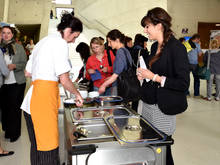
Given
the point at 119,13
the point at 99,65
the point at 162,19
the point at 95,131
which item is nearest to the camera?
the point at 95,131

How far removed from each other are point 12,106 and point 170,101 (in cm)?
240

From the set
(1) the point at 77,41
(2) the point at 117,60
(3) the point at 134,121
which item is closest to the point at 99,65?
(2) the point at 117,60

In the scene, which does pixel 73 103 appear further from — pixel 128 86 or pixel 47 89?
pixel 128 86

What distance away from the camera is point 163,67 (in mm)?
1467

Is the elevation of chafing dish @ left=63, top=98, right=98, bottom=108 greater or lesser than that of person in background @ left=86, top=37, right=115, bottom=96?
lesser

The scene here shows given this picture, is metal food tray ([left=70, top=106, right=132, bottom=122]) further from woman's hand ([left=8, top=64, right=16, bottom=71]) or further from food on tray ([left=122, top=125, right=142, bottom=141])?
woman's hand ([left=8, top=64, right=16, bottom=71])

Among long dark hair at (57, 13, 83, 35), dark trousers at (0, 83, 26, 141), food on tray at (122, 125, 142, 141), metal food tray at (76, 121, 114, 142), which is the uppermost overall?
long dark hair at (57, 13, 83, 35)

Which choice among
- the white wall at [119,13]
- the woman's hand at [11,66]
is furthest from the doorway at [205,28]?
the woman's hand at [11,66]

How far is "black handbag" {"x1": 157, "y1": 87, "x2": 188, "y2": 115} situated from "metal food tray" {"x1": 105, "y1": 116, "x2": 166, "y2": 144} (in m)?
0.18

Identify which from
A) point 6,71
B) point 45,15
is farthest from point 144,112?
point 45,15

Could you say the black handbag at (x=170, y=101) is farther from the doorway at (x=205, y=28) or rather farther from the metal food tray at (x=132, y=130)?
the doorway at (x=205, y=28)

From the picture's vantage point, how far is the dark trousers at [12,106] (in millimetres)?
3018

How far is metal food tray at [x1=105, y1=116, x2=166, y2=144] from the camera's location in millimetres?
1102

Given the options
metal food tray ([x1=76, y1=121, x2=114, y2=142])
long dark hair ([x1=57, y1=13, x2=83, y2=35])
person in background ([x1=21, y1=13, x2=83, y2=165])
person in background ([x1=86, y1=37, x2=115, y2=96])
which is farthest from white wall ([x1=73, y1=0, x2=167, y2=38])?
metal food tray ([x1=76, y1=121, x2=114, y2=142])
